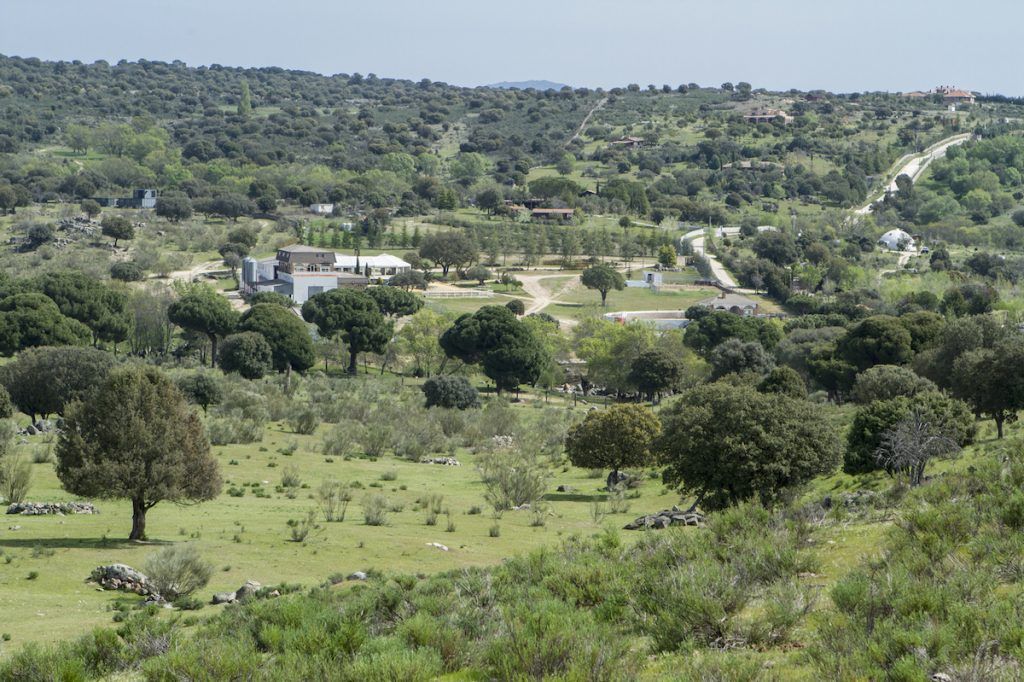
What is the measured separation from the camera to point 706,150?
173625 mm

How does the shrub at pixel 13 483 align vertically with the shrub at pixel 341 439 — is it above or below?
above

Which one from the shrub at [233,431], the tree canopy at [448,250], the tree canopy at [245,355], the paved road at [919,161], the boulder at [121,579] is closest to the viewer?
the boulder at [121,579]

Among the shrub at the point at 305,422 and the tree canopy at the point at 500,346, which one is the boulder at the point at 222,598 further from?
the tree canopy at the point at 500,346

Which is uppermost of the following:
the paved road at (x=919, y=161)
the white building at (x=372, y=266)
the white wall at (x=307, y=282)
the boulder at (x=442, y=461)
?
the paved road at (x=919, y=161)

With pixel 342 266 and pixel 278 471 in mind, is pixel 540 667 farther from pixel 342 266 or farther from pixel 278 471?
pixel 342 266

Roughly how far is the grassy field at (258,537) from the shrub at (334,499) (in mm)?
422

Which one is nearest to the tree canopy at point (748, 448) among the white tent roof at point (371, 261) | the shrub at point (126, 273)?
the shrub at point (126, 273)

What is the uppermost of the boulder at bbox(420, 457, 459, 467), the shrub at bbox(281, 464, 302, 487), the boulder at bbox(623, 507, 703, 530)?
the boulder at bbox(623, 507, 703, 530)

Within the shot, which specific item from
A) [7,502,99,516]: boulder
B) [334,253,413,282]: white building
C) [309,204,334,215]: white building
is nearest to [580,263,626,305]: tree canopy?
[334,253,413,282]: white building

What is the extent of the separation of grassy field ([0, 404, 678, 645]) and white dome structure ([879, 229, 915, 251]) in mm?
94571

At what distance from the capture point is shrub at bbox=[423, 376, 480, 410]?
5888 cm

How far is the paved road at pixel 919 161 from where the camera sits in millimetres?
166775

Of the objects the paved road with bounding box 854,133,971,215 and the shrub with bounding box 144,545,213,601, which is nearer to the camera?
the shrub with bounding box 144,545,213,601

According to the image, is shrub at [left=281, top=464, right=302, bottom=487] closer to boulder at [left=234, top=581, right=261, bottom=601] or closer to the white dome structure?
boulder at [left=234, top=581, right=261, bottom=601]
